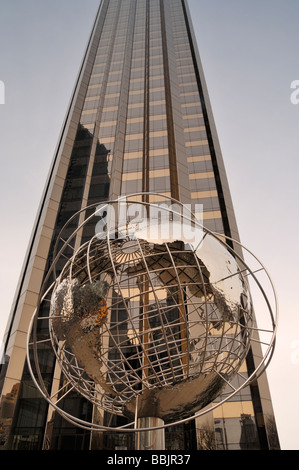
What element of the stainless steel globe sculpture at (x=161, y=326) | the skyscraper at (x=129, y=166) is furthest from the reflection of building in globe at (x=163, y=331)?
the skyscraper at (x=129, y=166)

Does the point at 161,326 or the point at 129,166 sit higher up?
the point at 129,166

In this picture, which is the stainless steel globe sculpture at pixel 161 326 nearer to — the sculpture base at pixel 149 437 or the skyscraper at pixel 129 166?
the sculpture base at pixel 149 437

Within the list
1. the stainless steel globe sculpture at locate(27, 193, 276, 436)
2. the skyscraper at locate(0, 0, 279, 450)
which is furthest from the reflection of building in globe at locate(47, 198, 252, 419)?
the skyscraper at locate(0, 0, 279, 450)

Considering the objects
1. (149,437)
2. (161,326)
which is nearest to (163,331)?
(161,326)

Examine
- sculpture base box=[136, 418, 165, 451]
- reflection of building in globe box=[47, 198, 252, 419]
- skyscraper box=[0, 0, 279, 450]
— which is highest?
skyscraper box=[0, 0, 279, 450]

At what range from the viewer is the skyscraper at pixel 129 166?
16.3 meters

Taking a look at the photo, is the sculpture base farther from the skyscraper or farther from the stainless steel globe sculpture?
the skyscraper

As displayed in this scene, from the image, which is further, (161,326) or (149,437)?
(149,437)

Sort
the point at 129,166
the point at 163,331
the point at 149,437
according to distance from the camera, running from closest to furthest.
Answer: the point at 163,331 < the point at 149,437 < the point at 129,166

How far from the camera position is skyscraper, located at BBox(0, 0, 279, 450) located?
53.6 feet

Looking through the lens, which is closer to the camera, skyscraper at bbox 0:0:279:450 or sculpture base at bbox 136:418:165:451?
sculpture base at bbox 136:418:165:451

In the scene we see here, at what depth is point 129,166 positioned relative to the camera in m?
26.8

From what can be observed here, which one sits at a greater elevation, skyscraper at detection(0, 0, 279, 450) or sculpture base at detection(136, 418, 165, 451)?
skyscraper at detection(0, 0, 279, 450)

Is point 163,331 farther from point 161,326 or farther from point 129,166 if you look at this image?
point 129,166
